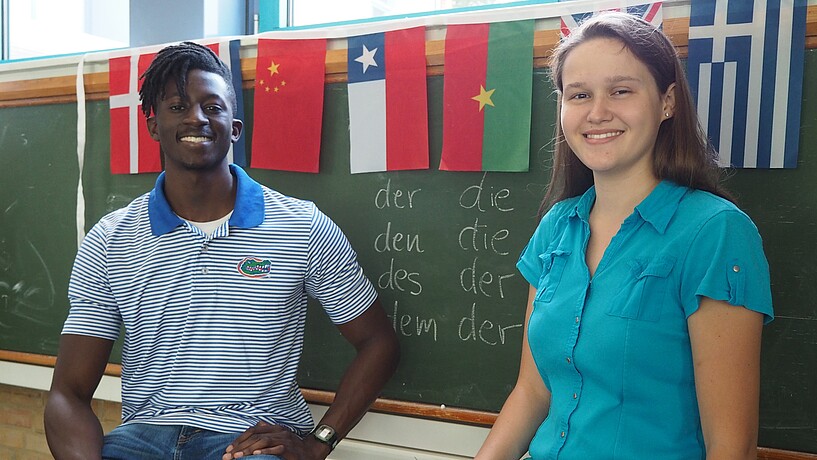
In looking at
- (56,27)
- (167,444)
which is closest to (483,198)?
(167,444)

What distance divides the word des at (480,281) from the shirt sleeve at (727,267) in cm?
65

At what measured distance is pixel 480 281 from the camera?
1.77 m

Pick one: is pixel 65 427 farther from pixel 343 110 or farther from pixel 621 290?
pixel 621 290

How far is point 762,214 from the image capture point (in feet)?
4.97

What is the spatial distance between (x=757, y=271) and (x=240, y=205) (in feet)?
3.51

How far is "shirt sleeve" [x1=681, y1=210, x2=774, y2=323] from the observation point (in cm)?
108

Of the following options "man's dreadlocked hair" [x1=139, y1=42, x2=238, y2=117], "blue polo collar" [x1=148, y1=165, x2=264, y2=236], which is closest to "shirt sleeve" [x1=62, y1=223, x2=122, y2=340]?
"blue polo collar" [x1=148, y1=165, x2=264, y2=236]

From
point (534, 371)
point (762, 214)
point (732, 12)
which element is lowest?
point (534, 371)

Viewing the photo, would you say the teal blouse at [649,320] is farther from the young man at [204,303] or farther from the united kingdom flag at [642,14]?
the young man at [204,303]

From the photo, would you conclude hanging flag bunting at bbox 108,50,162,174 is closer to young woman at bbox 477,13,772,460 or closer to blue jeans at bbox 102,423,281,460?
blue jeans at bbox 102,423,281,460

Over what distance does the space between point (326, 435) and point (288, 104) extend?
0.83 meters

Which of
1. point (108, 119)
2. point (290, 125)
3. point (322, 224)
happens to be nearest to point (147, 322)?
point (322, 224)

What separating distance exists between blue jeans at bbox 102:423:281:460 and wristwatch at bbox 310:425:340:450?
12 cm

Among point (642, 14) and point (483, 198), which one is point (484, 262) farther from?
point (642, 14)
